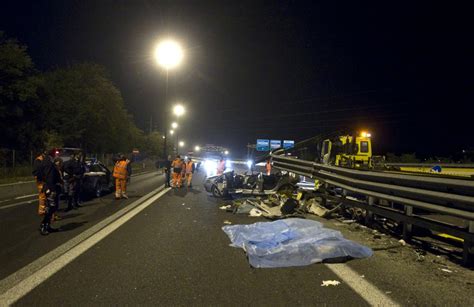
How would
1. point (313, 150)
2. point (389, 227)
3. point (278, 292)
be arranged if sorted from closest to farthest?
point (278, 292) < point (389, 227) < point (313, 150)

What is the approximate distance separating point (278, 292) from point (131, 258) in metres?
2.47

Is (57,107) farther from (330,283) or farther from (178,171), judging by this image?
(330,283)

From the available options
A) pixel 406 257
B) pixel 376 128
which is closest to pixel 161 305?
pixel 406 257

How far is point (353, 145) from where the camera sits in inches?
539

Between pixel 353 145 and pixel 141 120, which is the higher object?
pixel 141 120

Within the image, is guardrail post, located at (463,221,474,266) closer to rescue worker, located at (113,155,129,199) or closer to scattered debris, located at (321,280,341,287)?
scattered debris, located at (321,280,341,287)

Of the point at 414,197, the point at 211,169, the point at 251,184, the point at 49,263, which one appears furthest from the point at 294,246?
the point at 211,169

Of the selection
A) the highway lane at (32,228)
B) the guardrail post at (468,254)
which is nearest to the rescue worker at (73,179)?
the highway lane at (32,228)

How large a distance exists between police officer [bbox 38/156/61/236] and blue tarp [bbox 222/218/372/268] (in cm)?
360

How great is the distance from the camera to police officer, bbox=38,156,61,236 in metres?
7.27

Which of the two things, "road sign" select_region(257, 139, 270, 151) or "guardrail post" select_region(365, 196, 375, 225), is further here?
"road sign" select_region(257, 139, 270, 151)

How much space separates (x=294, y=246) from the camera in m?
5.52

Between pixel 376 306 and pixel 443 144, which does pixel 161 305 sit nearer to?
pixel 376 306

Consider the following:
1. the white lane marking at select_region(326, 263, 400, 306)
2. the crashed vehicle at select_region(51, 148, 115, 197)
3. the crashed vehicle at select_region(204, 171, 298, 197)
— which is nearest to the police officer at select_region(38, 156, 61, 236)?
the crashed vehicle at select_region(51, 148, 115, 197)
